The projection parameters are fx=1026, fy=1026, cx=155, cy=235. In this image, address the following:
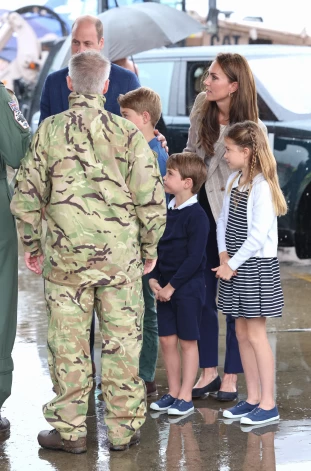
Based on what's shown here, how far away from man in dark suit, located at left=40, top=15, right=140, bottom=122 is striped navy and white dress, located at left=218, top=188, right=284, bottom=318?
103 cm

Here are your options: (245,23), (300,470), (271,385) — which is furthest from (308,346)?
(245,23)

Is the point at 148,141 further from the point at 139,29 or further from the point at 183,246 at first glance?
the point at 139,29

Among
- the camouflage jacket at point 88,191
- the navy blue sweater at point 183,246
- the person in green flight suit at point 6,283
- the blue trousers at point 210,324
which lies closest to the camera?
the camouflage jacket at point 88,191

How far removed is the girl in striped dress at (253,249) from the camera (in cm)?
485

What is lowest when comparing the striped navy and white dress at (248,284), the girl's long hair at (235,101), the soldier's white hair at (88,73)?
the striped navy and white dress at (248,284)

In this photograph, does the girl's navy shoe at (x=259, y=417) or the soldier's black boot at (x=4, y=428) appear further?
the girl's navy shoe at (x=259, y=417)

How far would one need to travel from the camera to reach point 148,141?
5.21 metres

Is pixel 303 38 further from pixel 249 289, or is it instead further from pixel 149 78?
pixel 249 289

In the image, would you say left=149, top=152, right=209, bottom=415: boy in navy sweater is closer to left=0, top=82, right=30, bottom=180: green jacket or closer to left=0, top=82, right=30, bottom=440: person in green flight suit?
left=0, top=82, right=30, bottom=440: person in green flight suit

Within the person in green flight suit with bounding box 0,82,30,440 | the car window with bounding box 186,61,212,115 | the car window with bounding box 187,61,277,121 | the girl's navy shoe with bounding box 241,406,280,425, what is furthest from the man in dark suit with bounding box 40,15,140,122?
the car window with bounding box 186,61,212,115

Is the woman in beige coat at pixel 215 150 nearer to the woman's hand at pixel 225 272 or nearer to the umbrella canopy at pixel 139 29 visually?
the woman's hand at pixel 225 272

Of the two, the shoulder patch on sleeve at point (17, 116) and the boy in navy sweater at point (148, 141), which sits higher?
the shoulder patch on sleeve at point (17, 116)

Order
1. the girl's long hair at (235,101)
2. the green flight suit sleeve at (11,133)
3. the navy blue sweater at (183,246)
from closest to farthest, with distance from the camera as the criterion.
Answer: the green flight suit sleeve at (11,133)
the navy blue sweater at (183,246)
the girl's long hair at (235,101)

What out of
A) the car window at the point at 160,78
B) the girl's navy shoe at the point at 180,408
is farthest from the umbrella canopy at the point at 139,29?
the girl's navy shoe at the point at 180,408
